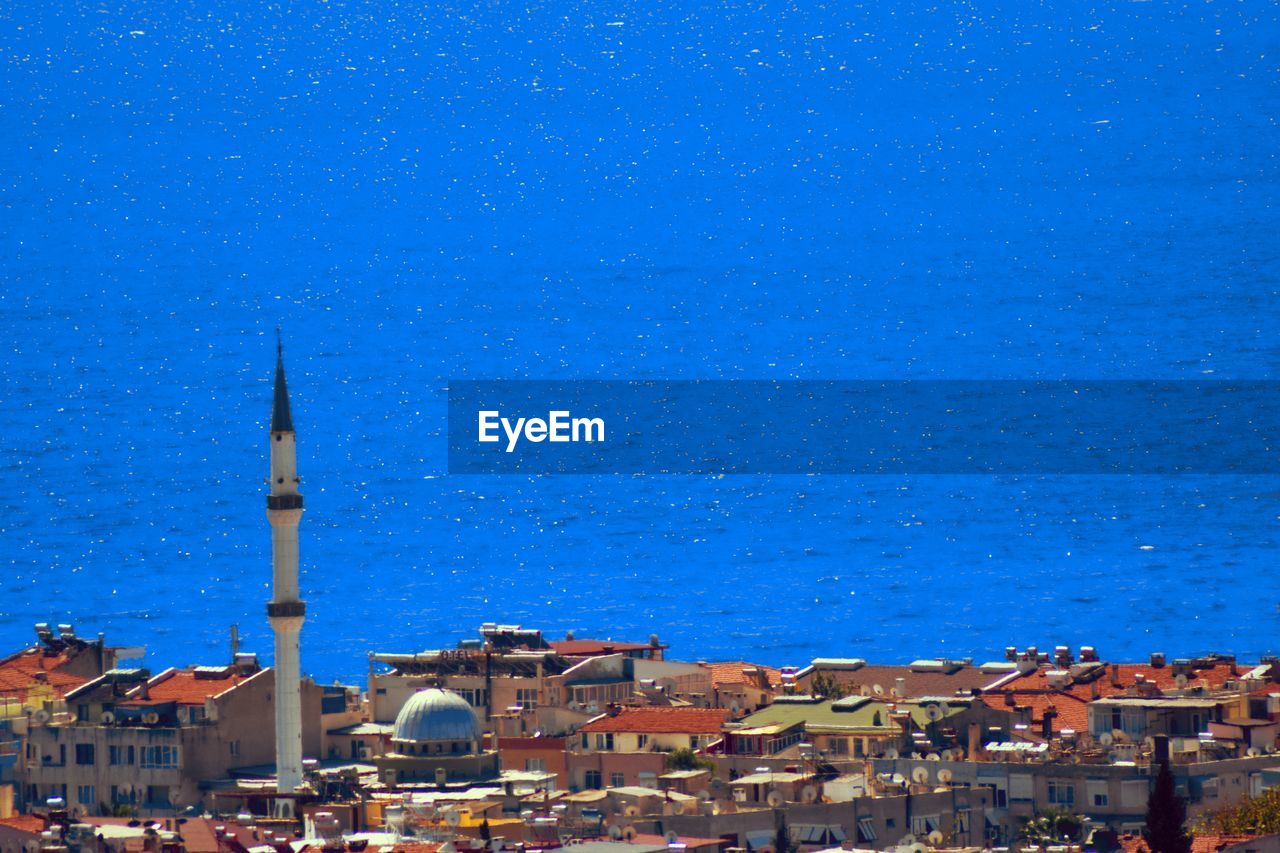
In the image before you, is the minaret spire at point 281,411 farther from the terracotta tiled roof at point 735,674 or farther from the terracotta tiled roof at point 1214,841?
the terracotta tiled roof at point 1214,841

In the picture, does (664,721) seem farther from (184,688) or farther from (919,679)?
(919,679)

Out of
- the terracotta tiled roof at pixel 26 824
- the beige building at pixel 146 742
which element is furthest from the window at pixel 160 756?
the terracotta tiled roof at pixel 26 824

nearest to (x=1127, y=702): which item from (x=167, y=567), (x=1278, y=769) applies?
(x=1278, y=769)

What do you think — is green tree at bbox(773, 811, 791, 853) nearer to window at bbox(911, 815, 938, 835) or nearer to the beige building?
window at bbox(911, 815, 938, 835)

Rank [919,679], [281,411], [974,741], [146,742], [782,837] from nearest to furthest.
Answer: [782,837] → [974,741] → [146,742] → [281,411] → [919,679]

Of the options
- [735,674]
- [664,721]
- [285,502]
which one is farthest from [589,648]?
[664,721]

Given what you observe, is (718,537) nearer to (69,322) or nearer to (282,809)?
(69,322)

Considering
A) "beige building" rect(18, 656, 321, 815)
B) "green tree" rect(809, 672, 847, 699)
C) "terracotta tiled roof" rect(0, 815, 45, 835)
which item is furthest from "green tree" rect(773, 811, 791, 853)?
"green tree" rect(809, 672, 847, 699)
